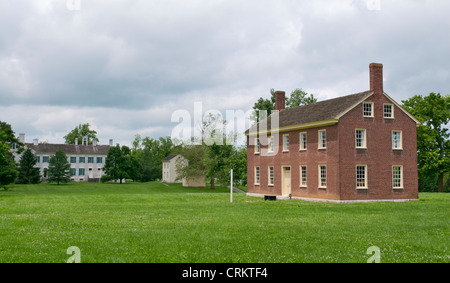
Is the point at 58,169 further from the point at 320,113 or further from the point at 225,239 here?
the point at 225,239

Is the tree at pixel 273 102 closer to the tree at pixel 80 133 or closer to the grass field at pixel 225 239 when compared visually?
the grass field at pixel 225 239

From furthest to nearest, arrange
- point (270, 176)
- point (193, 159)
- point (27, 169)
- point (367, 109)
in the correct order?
point (27, 169)
point (193, 159)
point (270, 176)
point (367, 109)

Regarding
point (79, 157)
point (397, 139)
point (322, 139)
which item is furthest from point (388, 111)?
point (79, 157)

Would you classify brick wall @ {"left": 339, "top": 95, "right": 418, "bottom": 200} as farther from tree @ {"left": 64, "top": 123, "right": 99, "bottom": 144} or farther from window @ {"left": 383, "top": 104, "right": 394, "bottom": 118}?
tree @ {"left": 64, "top": 123, "right": 99, "bottom": 144}

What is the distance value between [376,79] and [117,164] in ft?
207

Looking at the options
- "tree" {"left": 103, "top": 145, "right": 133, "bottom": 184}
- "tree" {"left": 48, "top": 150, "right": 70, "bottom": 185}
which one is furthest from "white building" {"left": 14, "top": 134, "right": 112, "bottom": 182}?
"tree" {"left": 48, "top": 150, "right": 70, "bottom": 185}

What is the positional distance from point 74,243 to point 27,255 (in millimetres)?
1916

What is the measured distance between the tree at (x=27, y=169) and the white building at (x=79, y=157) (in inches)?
540

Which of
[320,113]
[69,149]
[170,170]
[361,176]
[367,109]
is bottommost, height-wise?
[170,170]

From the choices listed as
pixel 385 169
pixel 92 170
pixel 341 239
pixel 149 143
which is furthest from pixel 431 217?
pixel 149 143

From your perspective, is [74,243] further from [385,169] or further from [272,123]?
[272,123]

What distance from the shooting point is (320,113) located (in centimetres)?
3588

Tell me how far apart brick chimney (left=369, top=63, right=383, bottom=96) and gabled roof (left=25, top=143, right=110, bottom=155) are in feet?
248
